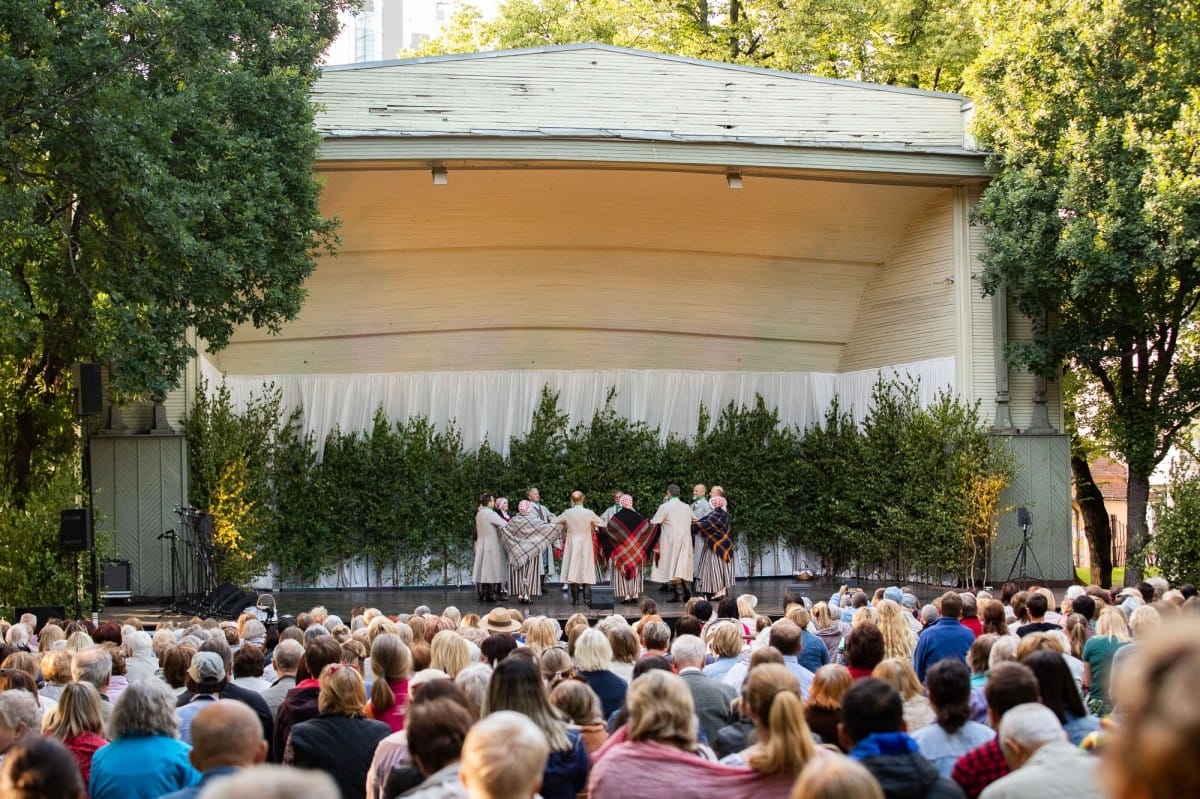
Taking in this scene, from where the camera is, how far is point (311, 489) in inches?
790

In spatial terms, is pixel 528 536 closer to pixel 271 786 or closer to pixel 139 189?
pixel 139 189

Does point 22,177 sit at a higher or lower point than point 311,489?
higher

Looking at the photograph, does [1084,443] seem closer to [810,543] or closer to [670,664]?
[810,543]

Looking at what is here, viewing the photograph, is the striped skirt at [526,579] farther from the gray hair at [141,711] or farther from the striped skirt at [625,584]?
the gray hair at [141,711]

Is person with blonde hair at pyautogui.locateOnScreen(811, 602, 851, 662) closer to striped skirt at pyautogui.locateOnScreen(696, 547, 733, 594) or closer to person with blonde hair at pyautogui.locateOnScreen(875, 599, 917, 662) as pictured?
person with blonde hair at pyautogui.locateOnScreen(875, 599, 917, 662)

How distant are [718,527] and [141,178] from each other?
8.13 metres

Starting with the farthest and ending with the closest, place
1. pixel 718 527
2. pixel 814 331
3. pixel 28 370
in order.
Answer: pixel 814 331 → pixel 718 527 → pixel 28 370

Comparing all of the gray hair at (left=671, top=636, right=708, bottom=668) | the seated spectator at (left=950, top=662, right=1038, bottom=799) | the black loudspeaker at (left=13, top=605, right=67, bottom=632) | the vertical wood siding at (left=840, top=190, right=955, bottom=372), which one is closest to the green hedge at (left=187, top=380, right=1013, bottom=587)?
the vertical wood siding at (left=840, top=190, right=955, bottom=372)

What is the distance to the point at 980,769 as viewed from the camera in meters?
4.12

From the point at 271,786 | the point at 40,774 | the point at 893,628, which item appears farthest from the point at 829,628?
the point at 271,786

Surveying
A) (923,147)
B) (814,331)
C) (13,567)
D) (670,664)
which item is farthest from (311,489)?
(670,664)

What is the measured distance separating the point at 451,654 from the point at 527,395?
15.2 m

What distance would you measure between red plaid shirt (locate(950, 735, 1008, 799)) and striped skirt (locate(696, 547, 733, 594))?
13130 mm

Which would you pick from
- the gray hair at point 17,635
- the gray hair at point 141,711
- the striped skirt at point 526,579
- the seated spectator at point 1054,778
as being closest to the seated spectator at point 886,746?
the seated spectator at point 1054,778
